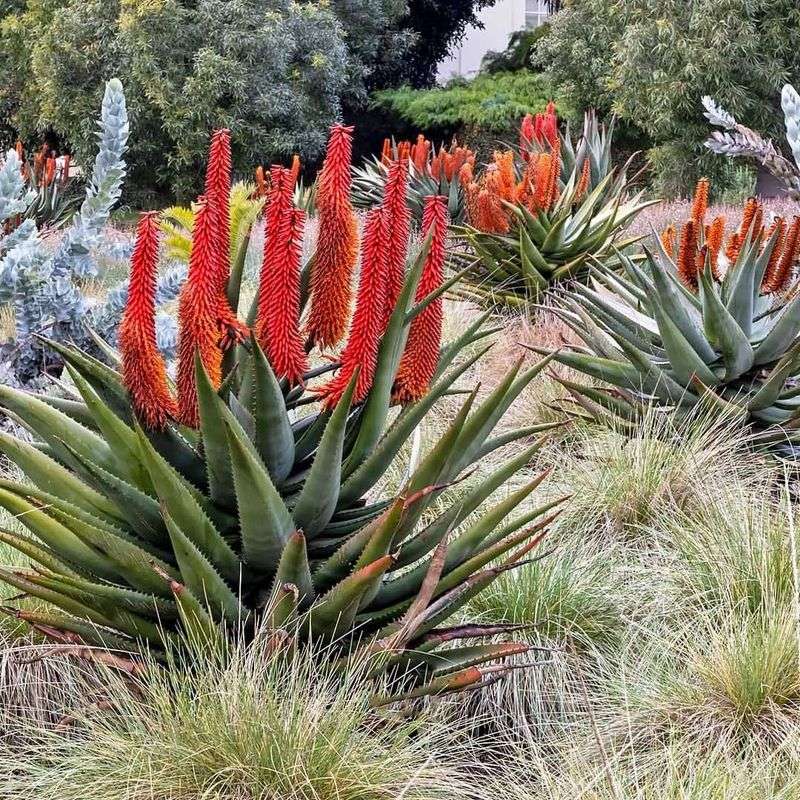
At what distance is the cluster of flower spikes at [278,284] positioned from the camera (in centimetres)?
220

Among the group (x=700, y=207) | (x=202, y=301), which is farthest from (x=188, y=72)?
(x=202, y=301)

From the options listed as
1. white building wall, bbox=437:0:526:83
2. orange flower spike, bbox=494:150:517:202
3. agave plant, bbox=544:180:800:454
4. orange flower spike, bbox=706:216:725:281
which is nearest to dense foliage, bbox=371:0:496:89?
white building wall, bbox=437:0:526:83

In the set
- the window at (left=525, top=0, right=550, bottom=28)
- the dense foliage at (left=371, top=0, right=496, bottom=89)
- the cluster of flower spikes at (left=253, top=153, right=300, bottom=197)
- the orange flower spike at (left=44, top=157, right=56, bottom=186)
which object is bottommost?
the orange flower spike at (left=44, top=157, right=56, bottom=186)

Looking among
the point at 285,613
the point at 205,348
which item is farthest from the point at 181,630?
the point at 205,348

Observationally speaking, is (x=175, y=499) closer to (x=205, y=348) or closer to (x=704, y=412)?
(x=205, y=348)

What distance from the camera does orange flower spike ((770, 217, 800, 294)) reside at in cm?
507

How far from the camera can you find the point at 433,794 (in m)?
2.38

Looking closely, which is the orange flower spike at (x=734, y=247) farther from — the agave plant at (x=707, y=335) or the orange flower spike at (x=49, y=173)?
the orange flower spike at (x=49, y=173)

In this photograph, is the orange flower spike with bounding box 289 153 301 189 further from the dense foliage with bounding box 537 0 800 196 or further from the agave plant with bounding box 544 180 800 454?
the dense foliage with bounding box 537 0 800 196

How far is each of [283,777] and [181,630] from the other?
43cm

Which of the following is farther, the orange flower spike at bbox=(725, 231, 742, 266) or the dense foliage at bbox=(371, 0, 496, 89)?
the dense foliage at bbox=(371, 0, 496, 89)

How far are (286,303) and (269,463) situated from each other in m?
0.41

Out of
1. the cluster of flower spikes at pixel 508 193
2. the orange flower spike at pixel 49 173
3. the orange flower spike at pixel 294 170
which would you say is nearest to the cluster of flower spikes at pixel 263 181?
the orange flower spike at pixel 294 170

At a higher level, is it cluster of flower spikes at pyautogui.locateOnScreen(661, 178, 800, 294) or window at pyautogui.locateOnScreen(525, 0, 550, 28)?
window at pyautogui.locateOnScreen(525, 0, 550, 28)
